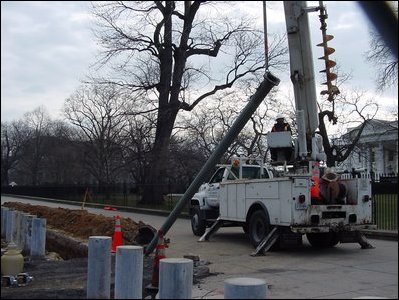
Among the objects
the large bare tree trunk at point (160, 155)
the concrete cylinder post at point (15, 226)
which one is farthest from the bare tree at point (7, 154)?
the large bare tree trunk at point (160, 155)

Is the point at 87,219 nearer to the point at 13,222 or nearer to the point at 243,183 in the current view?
the point at 13,222

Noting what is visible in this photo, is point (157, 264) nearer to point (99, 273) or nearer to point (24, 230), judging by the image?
point (99, 273)

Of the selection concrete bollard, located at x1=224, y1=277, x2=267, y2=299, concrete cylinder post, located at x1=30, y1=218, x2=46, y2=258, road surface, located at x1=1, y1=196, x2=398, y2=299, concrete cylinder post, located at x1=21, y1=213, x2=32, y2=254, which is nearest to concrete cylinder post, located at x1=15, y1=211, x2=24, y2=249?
concrete cylinder post, located at x1=21, y1=213, x2=32, y2=254

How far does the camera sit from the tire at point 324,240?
533 inches

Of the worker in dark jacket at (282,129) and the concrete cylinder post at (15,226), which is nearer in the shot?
the worker in dark jacket at (282,129)

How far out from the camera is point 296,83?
40.9ft

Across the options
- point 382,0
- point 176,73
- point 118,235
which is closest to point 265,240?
point 118,235

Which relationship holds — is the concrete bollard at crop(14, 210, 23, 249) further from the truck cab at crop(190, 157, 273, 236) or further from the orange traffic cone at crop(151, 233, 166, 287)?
the orange traffic cone at crop(151, 233, 166, 287)

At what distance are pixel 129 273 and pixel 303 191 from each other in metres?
6.10

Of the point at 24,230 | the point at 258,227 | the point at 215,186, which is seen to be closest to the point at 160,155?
the point at 215,186

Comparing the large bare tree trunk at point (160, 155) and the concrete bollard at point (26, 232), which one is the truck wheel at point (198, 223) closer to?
the concrete bollard at point (26, 232)

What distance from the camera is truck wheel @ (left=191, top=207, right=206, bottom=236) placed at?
17266mm

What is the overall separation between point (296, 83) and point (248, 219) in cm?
391

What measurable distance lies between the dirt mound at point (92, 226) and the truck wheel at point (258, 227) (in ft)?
8.65
